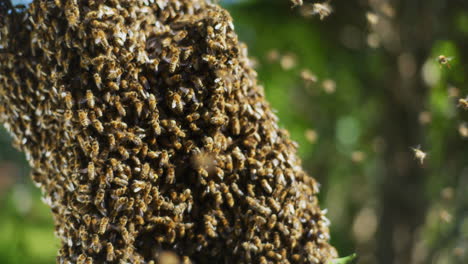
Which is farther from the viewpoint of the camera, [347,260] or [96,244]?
[347,260]

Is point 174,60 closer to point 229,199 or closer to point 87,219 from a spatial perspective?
point 229,199

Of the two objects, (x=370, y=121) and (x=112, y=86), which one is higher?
(x=370, y=121)

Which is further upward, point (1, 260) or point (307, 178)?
point (1, 260)

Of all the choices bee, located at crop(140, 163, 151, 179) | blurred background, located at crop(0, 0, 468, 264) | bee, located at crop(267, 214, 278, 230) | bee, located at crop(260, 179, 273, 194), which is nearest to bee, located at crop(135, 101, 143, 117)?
bee, located at crop(140, 163, 151, 179)

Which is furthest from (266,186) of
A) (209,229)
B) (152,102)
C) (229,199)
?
(152,102)

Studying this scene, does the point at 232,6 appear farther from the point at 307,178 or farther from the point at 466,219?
the point at 307,178

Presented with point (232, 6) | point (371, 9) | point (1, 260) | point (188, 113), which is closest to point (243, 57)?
point (188, 113)
